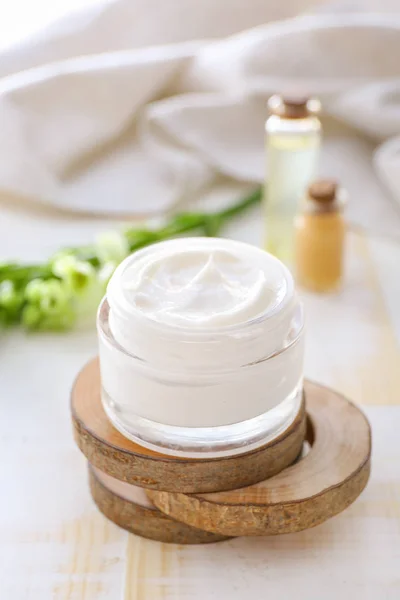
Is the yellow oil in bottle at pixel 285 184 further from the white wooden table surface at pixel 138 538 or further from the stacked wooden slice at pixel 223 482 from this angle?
the stacked wooden slice at pixel 223 482

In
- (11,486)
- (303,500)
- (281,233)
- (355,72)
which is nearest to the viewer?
(303,500)

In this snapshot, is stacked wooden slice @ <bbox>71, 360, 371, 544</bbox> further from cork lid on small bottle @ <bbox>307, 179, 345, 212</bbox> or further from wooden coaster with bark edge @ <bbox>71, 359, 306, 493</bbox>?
cork lid on small bottle @ <bbox>307, 179, 345, 212</bbox>

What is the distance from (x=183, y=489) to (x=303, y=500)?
9 centimetres

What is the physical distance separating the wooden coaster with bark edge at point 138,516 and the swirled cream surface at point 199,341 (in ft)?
0.24

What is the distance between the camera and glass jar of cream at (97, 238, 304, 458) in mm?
558

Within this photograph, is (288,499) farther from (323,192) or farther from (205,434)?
(323,192)

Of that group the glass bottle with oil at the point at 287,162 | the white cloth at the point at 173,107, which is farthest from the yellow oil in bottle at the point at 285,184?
the white cloth at the point at 173,107

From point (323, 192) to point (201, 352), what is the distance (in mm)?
459

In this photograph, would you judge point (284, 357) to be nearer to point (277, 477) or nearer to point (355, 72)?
point (277, 477)

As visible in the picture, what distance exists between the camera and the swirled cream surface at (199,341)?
56 centimetres

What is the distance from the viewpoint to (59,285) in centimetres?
91

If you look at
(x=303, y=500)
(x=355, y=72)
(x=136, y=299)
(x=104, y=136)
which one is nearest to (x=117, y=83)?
(x=104, y=136)

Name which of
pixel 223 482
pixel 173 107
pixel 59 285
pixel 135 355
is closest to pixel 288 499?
pixel 223 482

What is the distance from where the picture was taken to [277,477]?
61 centimetres
